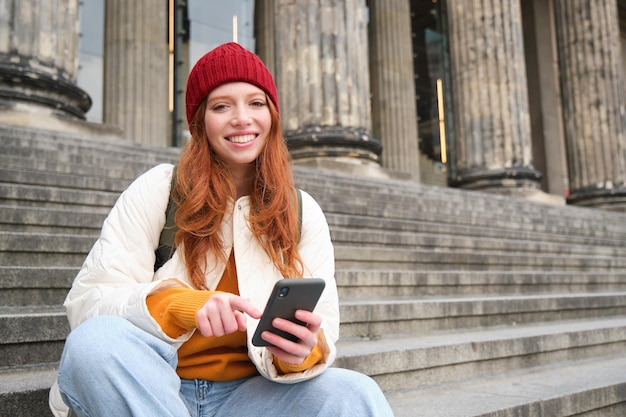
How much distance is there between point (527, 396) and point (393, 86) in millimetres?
13281

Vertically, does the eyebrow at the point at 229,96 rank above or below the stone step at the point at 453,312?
above

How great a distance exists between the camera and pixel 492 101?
11633 mm

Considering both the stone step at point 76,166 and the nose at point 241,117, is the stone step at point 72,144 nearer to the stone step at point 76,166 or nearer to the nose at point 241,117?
the stone step at point 76,166

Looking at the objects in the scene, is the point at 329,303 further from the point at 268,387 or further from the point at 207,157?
the point at 207,157

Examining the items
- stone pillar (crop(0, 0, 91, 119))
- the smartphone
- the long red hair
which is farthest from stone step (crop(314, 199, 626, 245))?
the smartphone

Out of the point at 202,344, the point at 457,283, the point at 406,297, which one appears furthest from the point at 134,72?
the point at 202,344

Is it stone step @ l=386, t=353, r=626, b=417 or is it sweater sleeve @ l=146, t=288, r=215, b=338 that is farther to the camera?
stone step @ l=386, t=353, r=626, b=417

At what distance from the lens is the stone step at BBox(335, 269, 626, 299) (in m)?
3.90

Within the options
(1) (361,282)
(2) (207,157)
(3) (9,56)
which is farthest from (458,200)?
(2) (207,157)

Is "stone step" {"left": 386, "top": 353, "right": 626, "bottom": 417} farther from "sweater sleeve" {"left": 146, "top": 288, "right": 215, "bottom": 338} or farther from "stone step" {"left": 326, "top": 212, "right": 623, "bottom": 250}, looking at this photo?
"stone step" {"left": 326, "top": 212, "right": 623, "bottom": 250}

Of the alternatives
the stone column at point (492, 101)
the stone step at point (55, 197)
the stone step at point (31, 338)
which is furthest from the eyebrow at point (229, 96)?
the stone column at point (492, 101)

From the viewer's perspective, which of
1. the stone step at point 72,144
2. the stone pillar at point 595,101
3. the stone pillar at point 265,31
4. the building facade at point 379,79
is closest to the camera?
the stone step at point 72,144

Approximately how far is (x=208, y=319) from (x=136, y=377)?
18 cm

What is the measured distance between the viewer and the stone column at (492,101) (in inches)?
453
